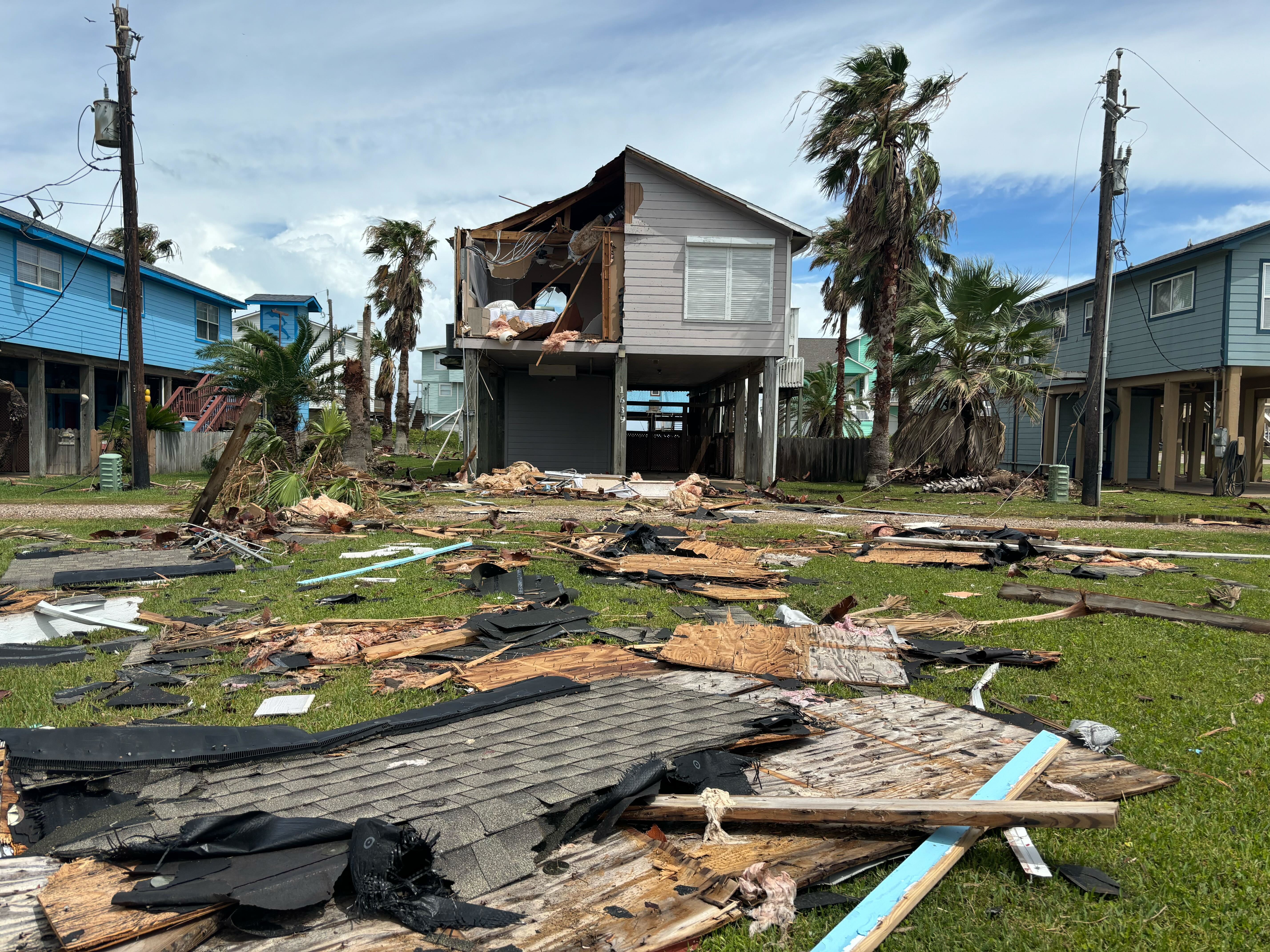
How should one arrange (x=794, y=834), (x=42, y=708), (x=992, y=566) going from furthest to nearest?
1. (x=992, y=566)
2. (x=42, y=708)
3. (x=794, y=834)

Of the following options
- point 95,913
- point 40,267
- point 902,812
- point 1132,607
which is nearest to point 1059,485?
point 1132,607

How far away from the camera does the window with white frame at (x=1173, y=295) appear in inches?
813

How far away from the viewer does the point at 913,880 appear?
243 cm

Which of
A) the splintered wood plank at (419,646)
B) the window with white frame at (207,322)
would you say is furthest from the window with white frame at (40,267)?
the splintered wood plank at (419,646)

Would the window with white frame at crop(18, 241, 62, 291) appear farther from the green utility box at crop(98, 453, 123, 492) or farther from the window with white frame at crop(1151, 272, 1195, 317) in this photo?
the window with white frame at crop(1151, 272, 1195, 317)

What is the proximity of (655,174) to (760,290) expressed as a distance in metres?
3.61

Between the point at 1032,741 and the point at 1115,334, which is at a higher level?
the point at 1115,334

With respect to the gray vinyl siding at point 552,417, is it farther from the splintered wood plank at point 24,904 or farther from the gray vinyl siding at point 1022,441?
the splintered wood plank at point 24,904

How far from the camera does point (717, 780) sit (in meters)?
2.96

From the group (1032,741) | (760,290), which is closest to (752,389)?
(760,290)

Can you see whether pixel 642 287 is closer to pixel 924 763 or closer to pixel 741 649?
pixel 741 649

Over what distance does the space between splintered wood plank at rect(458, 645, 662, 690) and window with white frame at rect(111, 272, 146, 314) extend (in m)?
24.9

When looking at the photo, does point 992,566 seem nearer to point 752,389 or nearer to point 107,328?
point 752,389

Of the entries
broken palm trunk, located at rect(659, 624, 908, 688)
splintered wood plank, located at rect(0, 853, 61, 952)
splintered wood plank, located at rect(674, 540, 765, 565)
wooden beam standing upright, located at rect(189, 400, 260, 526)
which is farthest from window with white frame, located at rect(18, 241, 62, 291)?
splintered wood plank, located at rect(0, 853, 61, 952)
